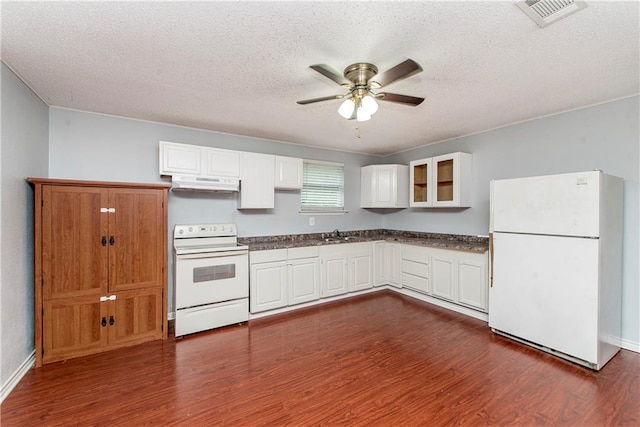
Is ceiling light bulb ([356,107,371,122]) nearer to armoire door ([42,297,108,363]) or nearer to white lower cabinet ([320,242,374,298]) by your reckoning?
white lower cabinet ([320,242,374,298])

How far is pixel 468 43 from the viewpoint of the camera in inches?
71.3

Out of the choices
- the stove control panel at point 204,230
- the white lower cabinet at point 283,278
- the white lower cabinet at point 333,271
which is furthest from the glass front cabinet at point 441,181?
the stove control panel at point 204,230

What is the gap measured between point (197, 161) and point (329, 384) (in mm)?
2748

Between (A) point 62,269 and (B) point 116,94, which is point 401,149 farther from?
(A) point 62,269

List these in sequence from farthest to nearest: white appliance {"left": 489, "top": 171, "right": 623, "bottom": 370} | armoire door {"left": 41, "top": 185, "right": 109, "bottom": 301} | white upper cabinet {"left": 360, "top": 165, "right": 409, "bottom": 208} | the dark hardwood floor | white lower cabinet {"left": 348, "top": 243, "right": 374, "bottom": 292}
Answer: white upper cabinet {"left": 360, "top": 165, "right": 409, "bottom": 208} < white lower cabinet {"left": 348, "top": 243, "right": 374, "bottom": 292} < armoire door {"left": 41, "top": 185, "right": 109, "bottom": 301} < white appliance {"left": 489, "top": 171, "right": 623, "bottom": 370} < the dark hardwood floor

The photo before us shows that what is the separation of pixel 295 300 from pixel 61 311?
93.1 inches

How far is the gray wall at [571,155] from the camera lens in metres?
2.70

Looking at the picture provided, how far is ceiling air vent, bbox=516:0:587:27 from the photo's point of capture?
4.77ft

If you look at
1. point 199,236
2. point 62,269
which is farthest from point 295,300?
point 62,269

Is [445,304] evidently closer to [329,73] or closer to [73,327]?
[329,73]

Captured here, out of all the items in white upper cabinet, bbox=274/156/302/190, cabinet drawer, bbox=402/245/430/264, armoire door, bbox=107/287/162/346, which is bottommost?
armoire door, bbox=107/287/162/346

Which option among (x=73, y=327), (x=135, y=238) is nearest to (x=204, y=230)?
(x=135, y=238)

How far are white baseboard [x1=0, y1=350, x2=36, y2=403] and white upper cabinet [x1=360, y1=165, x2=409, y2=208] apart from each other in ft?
14.5

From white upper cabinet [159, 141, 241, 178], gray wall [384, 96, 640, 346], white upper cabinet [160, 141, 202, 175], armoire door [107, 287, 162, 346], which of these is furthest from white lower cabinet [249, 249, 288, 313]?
gray wall [384, 96, 640, 346]
